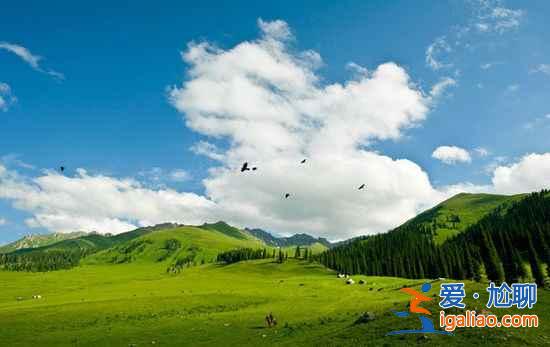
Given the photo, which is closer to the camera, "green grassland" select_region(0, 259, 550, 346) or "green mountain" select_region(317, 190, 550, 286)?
"green grassland" select_region(0, 259, 550, 346)

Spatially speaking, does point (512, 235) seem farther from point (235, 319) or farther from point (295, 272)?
point (235, 319)

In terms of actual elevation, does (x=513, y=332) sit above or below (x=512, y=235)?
below

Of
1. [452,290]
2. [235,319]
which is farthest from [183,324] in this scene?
[452,290]

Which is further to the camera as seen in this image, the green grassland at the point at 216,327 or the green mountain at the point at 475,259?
the green mountain at the point at 475,259

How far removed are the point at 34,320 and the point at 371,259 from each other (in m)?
155

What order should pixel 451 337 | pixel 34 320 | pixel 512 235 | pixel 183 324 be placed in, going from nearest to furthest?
1. pixel 451 337
2. pixel 183 324
3. pixel 34 320
4. pixel 512 235

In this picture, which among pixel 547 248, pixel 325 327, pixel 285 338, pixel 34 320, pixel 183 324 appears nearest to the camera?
pixel 285 338

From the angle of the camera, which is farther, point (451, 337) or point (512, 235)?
point (512, 235)

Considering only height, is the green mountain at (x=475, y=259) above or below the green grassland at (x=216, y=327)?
above

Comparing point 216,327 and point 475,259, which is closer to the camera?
point 216,327

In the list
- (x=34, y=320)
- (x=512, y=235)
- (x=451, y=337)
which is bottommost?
(x=34, y=320)

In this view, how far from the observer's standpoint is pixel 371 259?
593ft

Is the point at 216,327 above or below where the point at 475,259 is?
below

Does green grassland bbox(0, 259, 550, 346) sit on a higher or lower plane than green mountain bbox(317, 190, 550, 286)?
lower
